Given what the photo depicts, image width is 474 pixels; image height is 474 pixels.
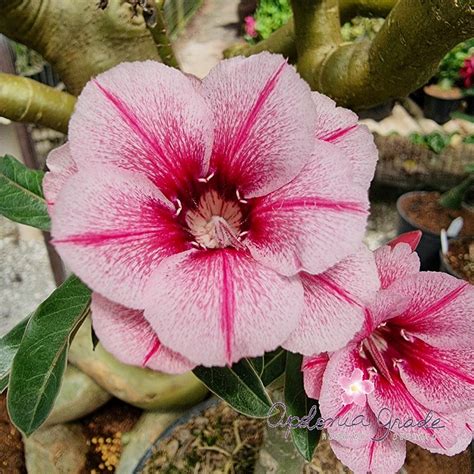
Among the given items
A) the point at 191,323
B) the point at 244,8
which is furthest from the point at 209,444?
the point at 244,8

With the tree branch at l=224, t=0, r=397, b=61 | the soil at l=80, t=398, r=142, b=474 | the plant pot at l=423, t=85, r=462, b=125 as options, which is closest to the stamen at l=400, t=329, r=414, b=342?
the tree branch at l=224, t=0, r=397, b=61

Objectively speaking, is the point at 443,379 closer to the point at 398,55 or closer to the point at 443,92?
the point at 398,55

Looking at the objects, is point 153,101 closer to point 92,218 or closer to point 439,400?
point 92,218

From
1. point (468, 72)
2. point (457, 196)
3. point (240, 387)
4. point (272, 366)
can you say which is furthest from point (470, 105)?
point (240, 387)

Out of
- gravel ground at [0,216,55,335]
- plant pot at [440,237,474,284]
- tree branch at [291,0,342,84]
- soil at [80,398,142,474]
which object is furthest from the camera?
gravel ground at [0,216,55,335]

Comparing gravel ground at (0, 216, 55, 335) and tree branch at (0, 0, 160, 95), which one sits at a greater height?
tree branch at (0, 0, 160, 95)

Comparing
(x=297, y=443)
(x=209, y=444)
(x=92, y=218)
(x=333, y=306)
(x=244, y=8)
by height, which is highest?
(x=92, y=218)

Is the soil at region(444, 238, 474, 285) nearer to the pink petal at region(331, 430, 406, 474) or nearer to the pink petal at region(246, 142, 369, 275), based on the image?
the pink petal at region(331, 430, 406, 474)
